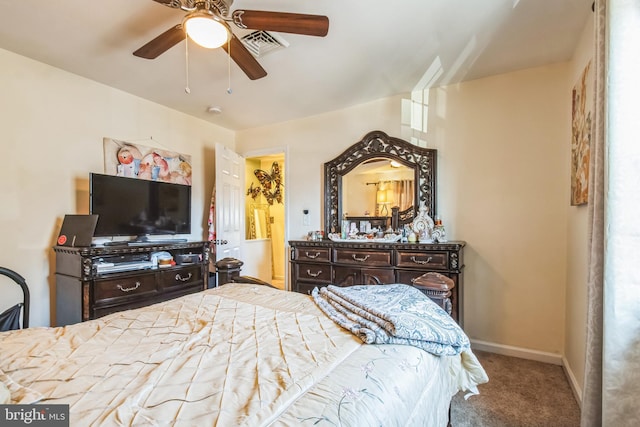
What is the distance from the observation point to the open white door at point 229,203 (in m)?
3.74

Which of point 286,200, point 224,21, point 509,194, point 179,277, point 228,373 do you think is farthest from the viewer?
point 286,200

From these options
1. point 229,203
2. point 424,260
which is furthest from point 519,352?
point 229,203

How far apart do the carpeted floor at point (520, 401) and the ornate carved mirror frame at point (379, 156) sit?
1.50 meters

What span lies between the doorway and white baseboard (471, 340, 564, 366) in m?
3.26

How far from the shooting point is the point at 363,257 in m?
2.98

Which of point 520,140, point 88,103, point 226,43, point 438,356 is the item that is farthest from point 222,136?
point 438,356

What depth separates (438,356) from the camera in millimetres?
1145

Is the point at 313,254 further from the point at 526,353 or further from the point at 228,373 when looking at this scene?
the point at 228,373

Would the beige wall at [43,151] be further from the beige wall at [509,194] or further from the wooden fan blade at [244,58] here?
the beige wall at [509,194]

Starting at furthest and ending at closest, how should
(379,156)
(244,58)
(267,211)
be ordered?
(267,211), (379,156), (244,58)

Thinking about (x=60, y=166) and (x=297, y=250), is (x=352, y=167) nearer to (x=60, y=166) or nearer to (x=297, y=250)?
(x=297, y=250)

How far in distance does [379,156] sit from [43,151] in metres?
3.13

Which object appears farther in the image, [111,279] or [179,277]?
[179,277]

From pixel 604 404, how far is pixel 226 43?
2.30m
